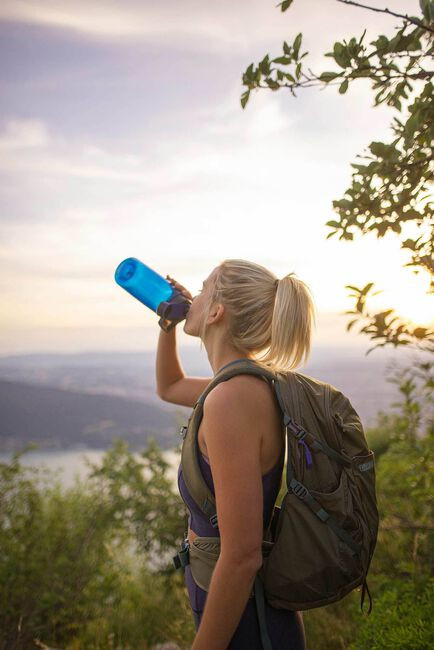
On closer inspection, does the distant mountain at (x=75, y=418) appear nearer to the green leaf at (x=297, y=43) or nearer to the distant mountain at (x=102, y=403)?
the distant mountain at (x=102, y=403)

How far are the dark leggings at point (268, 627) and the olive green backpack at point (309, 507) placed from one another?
1.2 inches

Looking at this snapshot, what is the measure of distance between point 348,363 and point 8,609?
1142 cm

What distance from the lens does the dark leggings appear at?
1.74m

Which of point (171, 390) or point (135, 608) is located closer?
point (171, 390)

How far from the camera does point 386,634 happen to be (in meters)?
2.78

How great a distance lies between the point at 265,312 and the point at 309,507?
2.37ft

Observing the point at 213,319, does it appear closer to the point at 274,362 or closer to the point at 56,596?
the point at 274,362

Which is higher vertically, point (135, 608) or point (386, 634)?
point (386, 634)

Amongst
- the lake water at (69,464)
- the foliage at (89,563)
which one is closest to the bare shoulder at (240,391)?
the foliage at (89,563)

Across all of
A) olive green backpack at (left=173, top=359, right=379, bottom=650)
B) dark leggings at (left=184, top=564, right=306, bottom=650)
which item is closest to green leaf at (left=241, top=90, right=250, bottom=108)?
olive green backpack at (left=173, top=359, right=379, bottom=650)

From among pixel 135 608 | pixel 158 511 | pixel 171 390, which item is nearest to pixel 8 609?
pixel 135 608

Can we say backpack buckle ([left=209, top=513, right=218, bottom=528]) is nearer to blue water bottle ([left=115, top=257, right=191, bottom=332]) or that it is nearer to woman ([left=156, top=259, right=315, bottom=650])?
woman ([left=156, top=259, right=315, bottom=650])

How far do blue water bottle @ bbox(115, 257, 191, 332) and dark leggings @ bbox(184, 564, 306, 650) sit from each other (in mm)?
1080

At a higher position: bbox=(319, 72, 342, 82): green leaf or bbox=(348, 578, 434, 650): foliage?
bbox=(319, 72, 342, 82): green leaf
